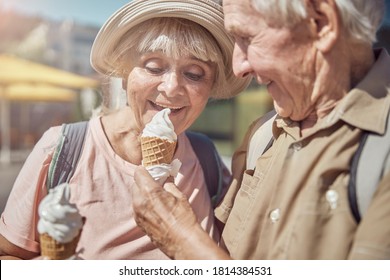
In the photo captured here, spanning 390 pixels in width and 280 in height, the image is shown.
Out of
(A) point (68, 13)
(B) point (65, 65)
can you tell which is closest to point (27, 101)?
(B) point (65, 65)

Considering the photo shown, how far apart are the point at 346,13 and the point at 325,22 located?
0.06 meters

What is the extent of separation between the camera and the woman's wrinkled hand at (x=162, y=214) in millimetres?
1412

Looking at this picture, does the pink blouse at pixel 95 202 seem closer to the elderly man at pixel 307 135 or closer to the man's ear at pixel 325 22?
the elderly man at pixel 307 135

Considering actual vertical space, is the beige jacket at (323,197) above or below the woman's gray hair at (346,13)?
below

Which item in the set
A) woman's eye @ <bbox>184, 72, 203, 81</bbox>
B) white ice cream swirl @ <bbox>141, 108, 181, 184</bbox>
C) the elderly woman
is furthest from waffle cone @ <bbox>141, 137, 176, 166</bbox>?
woman's eye @ <bbox>184, 72, 203, 81</bbox>

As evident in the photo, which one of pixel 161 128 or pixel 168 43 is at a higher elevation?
pixel 168 43

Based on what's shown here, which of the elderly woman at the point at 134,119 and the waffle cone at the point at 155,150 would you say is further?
the elderly woman at the point at 134,119

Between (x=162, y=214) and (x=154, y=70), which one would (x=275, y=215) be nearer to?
(x=162, y=214)

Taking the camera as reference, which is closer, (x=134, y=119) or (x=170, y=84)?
(x=170, y=84)

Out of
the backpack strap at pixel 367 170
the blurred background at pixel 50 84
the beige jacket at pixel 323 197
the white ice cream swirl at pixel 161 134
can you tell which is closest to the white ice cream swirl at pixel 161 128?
the white ice cream swirl at pixel 161 134

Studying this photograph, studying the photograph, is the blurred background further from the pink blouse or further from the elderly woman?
the pink blouse

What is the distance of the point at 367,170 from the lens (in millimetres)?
1226

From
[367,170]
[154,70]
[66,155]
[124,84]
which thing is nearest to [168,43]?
[154,70]
